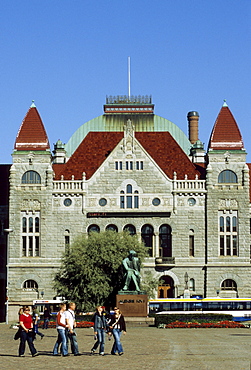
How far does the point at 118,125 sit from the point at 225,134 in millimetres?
17231

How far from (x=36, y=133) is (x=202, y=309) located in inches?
1175

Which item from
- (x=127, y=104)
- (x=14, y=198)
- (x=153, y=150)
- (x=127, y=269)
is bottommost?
(x=127, y=269)

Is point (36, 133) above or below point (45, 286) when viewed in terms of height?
above

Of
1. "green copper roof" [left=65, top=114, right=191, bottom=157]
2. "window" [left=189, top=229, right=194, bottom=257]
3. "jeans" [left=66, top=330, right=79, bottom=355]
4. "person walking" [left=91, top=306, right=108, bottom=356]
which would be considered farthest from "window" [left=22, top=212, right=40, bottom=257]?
"jeans" [left=66, top=330, right=79, bottom=355]

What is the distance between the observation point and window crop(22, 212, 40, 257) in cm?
9156

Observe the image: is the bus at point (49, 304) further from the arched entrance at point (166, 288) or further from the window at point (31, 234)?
the arched entrance at point (166, 288)

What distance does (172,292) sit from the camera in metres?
90.8

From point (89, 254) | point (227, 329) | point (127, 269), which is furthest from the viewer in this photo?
point (89, 254)

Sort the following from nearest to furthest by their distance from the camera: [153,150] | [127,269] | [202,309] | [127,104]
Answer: [127,269], [202,309], [153,150], [127,104]

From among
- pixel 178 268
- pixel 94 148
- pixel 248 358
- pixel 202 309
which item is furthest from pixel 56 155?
pixel 248 358

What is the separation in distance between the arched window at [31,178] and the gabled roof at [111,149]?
2.80 m

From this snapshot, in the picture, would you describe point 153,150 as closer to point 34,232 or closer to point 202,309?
point 34,232

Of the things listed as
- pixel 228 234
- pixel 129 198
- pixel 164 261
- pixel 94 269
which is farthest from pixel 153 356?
pixel 129 198

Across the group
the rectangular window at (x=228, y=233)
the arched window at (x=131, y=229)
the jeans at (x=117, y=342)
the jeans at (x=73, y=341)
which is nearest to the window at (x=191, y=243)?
the rectangular window at (x=228, y=233)
